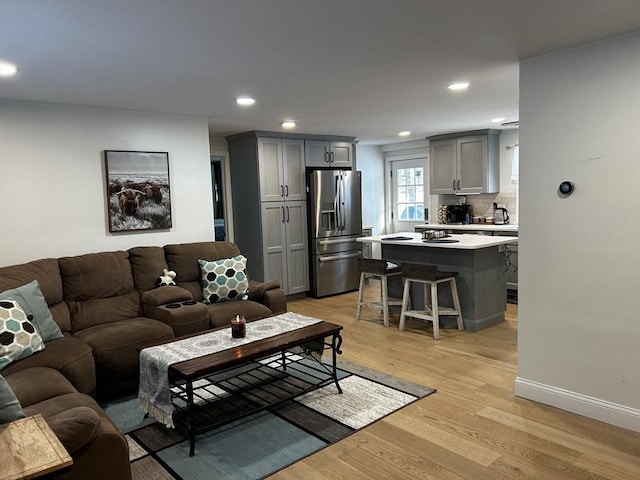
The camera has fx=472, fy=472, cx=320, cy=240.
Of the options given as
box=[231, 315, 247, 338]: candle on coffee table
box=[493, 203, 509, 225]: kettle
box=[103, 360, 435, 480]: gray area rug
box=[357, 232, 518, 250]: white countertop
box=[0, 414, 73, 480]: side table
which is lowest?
box=[103, 360, 435, 480]: gray area rug

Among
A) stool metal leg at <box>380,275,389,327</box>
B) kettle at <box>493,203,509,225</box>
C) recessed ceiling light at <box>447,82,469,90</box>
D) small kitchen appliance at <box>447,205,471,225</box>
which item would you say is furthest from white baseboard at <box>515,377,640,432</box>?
small kitchen appliance at <box>447,205,471,225</box>

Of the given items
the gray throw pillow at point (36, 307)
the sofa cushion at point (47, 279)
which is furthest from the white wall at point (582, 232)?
the sofa cushion at point (47, 279)

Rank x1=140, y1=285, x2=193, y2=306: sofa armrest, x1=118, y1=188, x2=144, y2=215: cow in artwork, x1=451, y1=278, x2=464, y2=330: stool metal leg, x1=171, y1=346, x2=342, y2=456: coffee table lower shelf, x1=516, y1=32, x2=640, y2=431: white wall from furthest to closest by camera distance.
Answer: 1. x1=451, y1=278, x2=464, y2=330: stool metal leg
2. x1=118, y1=188, x2=144, y2=215: cow in artwork
3. x1=140, y1=285, x2=193, y2=306: sofa armrest
4. x1=171, y1=346, x2=342, y2=456: coffee table lower shelf
5. x1=516, y1=32, x2=640, y2=431: white wall

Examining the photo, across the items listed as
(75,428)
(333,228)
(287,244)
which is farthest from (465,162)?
(75,428)

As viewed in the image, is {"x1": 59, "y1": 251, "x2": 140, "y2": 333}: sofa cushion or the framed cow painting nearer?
{"x1": 59, "y1": 251, "x2": 140, "y2": 333}: sofa cushion

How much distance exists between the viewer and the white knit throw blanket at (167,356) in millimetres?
2779

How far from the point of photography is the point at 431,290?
15.0 feet

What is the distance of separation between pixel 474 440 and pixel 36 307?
3.00 m

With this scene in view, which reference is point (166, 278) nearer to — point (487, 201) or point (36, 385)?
point (36, 385)

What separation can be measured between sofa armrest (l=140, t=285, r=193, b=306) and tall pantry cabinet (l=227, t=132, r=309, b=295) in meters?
2.05

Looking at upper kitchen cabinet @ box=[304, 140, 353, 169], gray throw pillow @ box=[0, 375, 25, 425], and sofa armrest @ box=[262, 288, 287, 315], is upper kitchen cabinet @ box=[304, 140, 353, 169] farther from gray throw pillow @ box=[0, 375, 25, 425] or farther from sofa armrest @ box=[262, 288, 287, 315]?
gray throw pillow @ box=[0, 375, 25, 425]

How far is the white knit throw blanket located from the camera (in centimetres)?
278

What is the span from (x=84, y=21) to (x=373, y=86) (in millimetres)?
2143

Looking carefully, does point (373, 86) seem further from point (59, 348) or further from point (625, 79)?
point (59, 348)
